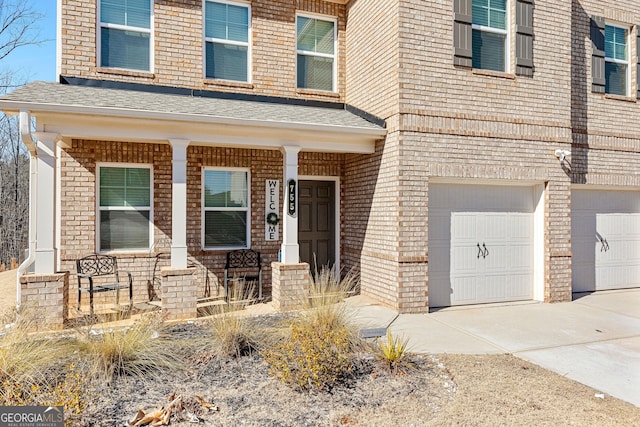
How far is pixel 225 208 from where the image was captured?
8.50 metres

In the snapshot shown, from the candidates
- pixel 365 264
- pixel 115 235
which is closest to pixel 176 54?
pixel 115 235

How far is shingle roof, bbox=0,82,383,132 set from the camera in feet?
19.8

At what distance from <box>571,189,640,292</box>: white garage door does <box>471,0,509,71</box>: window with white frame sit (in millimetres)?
3472

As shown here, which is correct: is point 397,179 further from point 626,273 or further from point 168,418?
point 626,273

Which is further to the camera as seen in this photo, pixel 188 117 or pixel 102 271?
pixel 102 271

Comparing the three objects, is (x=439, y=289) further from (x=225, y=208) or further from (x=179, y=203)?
(x=179, y=203)

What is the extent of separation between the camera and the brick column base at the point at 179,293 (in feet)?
21.4

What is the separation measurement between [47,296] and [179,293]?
5.88ft

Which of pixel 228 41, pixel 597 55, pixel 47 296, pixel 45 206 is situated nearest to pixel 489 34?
pixel 597 55

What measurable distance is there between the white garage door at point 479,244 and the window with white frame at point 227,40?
15.6 feet

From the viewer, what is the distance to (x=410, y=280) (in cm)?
714

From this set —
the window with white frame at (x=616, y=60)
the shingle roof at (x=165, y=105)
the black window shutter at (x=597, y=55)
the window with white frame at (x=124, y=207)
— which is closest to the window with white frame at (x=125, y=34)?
the shingle roof at (x=165, y=105)

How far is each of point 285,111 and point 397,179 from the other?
2.60 meters

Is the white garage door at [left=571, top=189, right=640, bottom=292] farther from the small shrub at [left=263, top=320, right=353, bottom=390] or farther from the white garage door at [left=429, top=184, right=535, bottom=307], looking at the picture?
the small shrub at [left=263, top=320, right=353, bottom=390]
